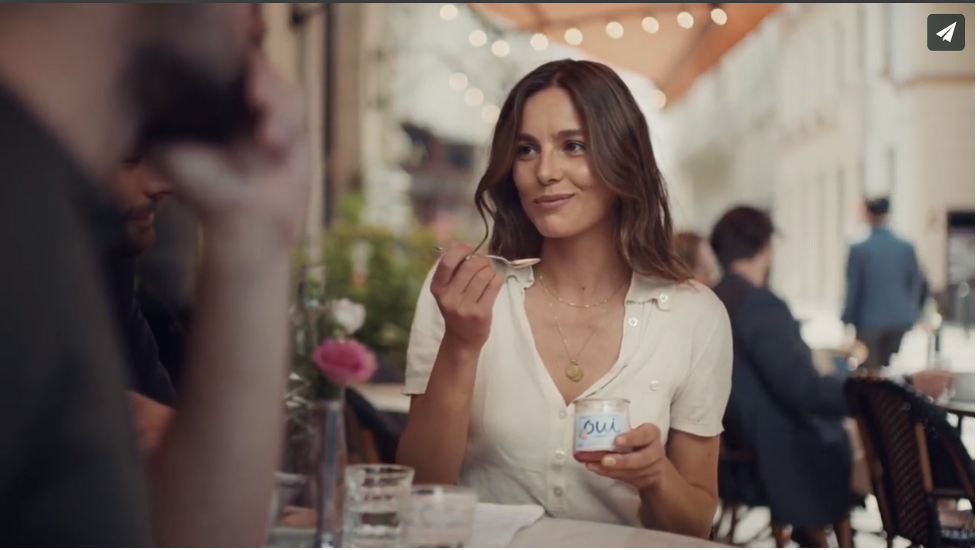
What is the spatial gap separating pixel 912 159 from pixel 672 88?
2.92 meters

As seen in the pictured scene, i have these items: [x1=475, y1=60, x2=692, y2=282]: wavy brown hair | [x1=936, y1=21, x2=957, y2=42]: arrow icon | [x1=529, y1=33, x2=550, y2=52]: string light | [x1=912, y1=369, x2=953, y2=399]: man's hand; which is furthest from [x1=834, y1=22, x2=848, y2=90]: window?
[x1=475, y1=60, x2=692, y2=282]: wavy brown hair

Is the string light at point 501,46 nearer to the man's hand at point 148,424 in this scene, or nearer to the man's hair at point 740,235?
the man's hair at point 740,235

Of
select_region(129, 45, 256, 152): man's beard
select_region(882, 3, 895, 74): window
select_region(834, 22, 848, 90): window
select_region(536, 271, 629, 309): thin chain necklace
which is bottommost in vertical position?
select_region(536, 271, 629, 309): thin chain necklace

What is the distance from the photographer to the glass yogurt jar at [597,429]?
1.54 meters

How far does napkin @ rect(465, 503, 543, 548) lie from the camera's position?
4.61 feet

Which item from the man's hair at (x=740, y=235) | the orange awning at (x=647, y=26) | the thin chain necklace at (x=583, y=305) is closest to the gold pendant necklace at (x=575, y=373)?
the thin chain necklace at (x=583, y=305)

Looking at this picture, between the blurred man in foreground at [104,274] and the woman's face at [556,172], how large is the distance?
124 centimetres

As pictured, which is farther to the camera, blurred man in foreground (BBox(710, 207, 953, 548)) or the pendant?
blurred man in foreground (BBox(710, 207, 953, 548))

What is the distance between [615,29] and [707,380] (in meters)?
6.46

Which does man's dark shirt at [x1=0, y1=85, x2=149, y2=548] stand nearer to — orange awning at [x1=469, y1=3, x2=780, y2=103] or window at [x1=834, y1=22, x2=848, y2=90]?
orange awning at [x1=469, y1=3, x2=780, y2=103]

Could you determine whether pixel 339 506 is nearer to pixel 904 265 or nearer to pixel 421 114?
pixel 904 265

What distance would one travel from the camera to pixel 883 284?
7590 millimetres

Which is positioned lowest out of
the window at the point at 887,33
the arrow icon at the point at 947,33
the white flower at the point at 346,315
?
the white flower at the point at 346,315

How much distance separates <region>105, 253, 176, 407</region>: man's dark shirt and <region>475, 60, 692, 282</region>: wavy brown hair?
27.8 inches
